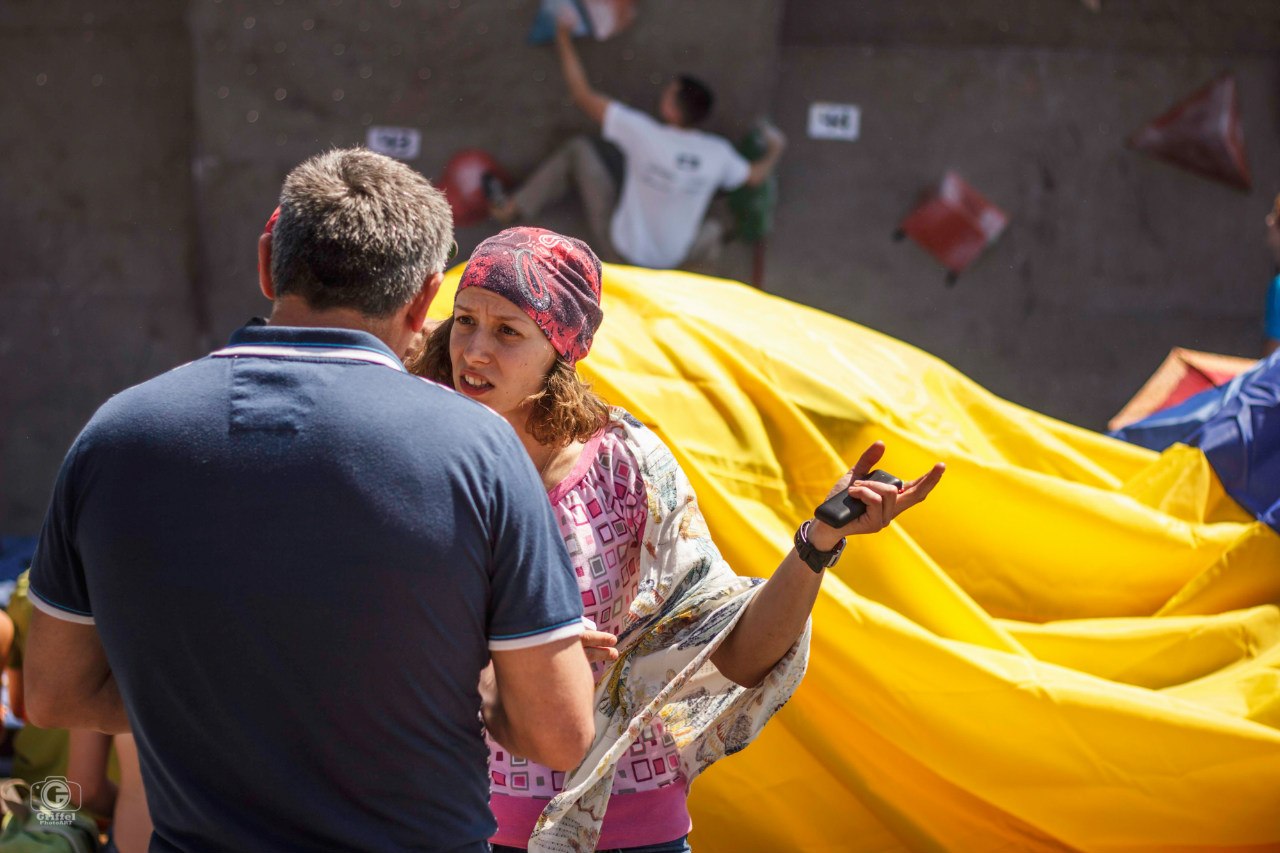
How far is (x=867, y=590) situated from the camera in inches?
106

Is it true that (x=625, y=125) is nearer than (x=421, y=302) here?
No

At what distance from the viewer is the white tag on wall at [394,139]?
19.2ft

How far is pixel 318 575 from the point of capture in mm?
1226

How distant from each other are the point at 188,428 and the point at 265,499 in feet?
0.37

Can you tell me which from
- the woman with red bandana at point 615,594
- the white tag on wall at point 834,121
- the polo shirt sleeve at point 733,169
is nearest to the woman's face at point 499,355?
the woman with red bandana at point 615,594

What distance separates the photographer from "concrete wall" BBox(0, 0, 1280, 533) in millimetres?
5789

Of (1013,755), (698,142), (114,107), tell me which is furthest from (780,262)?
(1013,755)

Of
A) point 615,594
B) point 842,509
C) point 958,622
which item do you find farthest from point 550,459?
point 958,622

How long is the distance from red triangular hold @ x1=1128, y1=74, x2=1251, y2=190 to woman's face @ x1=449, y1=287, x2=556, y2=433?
5.29 meters

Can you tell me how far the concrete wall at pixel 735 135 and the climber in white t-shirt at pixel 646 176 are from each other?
14 centimetres

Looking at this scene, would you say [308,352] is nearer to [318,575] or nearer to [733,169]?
[318,575]

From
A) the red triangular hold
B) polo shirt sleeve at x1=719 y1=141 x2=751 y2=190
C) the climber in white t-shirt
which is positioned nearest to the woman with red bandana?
the climber in white t-shirt

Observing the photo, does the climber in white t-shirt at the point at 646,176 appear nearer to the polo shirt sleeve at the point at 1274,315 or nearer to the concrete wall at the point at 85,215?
the concrete wall at the point at 85,215

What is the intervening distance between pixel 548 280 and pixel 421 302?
57 centimetres
